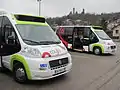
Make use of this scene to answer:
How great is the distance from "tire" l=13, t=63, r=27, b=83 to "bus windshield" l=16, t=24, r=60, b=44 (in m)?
0.85

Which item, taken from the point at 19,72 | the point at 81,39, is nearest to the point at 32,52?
the point at 19,72

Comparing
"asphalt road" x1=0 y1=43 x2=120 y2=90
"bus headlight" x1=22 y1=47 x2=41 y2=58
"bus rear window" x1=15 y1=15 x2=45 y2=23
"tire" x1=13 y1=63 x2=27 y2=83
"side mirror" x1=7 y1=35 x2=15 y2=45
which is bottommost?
"asphalt road" x1=0 y1=43 x2=120 y2=90

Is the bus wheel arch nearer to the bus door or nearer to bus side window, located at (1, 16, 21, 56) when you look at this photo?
bus side window, located at (1, 16, 21, 56)

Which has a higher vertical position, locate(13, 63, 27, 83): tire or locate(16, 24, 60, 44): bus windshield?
locate(16, 24, 60, 44): bus windshield

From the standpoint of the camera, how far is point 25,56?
16.5ft

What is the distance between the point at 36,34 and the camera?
5633 mm

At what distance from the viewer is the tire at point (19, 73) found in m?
5.16

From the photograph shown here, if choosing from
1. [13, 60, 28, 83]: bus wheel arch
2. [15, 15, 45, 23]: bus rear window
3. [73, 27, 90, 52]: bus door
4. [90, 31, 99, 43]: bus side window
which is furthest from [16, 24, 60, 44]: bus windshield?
[73, 27, 90, 52]: bus door

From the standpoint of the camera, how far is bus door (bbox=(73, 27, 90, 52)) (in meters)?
12.5

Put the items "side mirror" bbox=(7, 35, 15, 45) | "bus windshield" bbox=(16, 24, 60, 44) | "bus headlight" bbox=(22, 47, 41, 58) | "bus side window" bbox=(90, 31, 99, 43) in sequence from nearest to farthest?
"bus headlight" bbox=(22, 47, 41, 58) → "bus windshield" bbox=(16, 24, 60, 44) → "side mirror" bbox=(7, 35, 15, 45) → "bus side window" bbox=(90, 31, 99, 43)

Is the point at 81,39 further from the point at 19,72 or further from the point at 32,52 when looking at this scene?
the point at 32,52

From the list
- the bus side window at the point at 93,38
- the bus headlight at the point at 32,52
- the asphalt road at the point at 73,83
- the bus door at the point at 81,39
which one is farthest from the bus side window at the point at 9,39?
the bus door at the point at 81,39

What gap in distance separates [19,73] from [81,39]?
27.1 ft

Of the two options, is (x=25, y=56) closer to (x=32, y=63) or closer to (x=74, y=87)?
(x=32, y=63)
